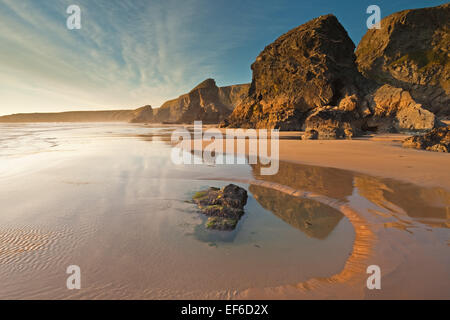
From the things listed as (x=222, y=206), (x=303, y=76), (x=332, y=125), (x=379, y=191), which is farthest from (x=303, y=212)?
(x=303, y=76)

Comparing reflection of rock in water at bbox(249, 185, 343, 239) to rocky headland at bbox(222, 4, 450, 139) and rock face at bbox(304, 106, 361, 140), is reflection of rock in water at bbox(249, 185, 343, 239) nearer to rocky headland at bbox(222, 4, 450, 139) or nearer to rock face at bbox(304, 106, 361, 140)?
rock face at bbox(304, 106, 361, 140)

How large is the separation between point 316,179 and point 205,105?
92.3 meters

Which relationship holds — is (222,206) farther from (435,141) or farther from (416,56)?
(416,56)

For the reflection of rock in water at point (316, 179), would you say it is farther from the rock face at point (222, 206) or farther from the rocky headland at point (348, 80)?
the rocky headland at point (348, 80)

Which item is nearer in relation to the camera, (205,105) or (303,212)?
Result: (303,212)

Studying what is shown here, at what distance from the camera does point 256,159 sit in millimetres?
9711

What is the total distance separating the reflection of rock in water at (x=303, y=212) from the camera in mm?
3449

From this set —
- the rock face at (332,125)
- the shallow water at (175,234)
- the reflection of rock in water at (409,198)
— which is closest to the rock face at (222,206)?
the shallow water at (175,234)

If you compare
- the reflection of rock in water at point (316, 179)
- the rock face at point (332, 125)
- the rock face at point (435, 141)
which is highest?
the rock face at point (332, 125)

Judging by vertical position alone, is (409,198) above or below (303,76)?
below

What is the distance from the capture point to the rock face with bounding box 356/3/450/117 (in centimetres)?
4118

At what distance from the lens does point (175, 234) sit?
3.27 metres

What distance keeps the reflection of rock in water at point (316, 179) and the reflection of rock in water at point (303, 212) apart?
0.79 metres
